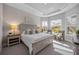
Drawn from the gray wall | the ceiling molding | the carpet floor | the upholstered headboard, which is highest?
the ceiling molding

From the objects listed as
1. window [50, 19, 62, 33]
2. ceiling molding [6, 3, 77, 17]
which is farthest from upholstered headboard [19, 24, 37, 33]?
window [50, 19, 62, 33]

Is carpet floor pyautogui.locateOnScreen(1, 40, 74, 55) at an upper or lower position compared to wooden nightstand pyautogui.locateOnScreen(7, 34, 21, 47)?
lower

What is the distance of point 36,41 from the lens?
236 centimetres

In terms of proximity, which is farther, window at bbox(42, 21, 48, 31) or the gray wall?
window at bbox(42, 21, 48, 31)

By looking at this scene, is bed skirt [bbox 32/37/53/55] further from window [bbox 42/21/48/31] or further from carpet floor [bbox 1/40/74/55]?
window [bbox 42/21/48/31]

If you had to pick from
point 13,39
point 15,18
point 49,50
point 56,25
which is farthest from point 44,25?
point 13,39

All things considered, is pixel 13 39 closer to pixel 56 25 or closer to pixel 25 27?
pixel 25 27

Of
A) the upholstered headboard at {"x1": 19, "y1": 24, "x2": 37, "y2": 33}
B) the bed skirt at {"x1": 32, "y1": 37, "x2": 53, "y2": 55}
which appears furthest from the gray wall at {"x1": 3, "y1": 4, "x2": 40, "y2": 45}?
the bed skirt at {"x1": 32, "y1": 37, "x2": 53, "y2": 55}

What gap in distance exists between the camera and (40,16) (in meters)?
2.50

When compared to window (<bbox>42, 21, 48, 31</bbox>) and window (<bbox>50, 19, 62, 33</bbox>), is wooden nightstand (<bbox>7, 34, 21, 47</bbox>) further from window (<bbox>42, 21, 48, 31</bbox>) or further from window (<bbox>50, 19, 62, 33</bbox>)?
window (<bbox>50, 19, 62, 33</bbox>)

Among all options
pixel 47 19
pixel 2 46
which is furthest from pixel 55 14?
pixel 2 46

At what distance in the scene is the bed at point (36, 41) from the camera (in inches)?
90.7

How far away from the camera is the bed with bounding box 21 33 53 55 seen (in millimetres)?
2305
